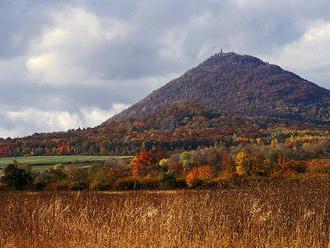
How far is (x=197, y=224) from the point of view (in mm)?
10508

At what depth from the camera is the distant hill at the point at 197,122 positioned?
9844 centimetres

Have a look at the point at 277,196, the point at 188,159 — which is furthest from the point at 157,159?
the point at 277,196

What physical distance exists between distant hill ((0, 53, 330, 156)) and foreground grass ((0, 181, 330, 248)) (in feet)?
257

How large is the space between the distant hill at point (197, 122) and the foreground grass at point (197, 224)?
78389 millimetres

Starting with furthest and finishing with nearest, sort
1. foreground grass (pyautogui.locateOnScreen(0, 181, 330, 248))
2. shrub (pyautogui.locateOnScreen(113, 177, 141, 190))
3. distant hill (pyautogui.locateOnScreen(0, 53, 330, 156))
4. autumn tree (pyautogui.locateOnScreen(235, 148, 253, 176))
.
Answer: distant hill (pyautogui.locateOnScreen(0, 53, 330, 156))
autumn tree (pyautogui.locateOnScreen(235, 148, 253, 176))
shrub (pyautogui.locateOnScreen(113, 177, 141, 190))
foreground grass (pyautogui.locateOnScreen(0, 181, 330, 248))

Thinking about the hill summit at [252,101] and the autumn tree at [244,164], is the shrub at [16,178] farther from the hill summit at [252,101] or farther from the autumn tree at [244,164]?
the hill summit at [252,101]

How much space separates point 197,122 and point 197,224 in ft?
A: 390

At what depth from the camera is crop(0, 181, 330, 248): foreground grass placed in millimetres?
8688

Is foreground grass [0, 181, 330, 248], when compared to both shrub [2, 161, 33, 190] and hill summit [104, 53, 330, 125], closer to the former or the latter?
shrub [2, 161, 33, 190]

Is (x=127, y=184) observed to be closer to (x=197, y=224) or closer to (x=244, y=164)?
(x=244, y=164)

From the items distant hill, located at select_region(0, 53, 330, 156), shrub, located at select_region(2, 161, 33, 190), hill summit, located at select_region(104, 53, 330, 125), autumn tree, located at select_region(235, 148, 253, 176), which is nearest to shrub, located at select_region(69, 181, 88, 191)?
shrub, located at select_region(2, 161, 33, 190)

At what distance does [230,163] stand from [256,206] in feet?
127

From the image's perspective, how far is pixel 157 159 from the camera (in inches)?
2749

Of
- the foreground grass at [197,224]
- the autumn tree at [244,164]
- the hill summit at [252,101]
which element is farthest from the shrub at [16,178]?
the hill summit at [252,101]
